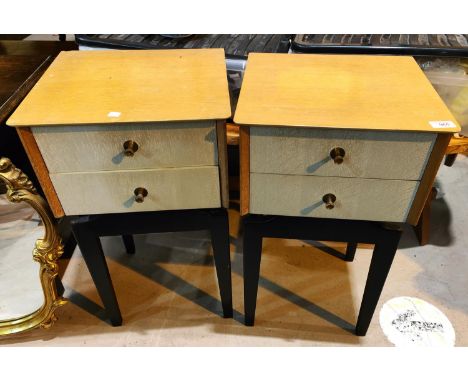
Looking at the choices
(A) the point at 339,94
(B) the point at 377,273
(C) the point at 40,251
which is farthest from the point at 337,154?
(C) the point at 40,251

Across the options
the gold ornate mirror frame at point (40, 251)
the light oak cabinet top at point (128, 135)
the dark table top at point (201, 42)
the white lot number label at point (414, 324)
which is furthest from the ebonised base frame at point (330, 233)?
the dark table top at point (201, 42)

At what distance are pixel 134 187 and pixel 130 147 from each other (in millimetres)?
105

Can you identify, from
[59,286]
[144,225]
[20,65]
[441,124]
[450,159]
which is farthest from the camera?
[450,159]

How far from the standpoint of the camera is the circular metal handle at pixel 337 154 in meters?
0.73

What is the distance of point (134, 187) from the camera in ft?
2.71

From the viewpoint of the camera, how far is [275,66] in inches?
35.9

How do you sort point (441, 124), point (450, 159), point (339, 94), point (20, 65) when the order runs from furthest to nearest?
point (450, 159) < point (20, 65) < point (339, 94) < point (441, 124)

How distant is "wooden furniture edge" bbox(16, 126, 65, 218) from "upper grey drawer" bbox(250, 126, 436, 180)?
42 cm

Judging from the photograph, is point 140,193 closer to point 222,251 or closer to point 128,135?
point 128,135

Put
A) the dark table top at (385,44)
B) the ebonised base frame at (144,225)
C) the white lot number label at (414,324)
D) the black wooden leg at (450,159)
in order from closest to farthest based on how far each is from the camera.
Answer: the ebonised base frame at (144,225) → the white lot number label at (414,324) → the dark table top at (385,44) → the black wooden leg at (450,159)

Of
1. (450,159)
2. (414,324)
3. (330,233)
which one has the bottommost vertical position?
(414,324)

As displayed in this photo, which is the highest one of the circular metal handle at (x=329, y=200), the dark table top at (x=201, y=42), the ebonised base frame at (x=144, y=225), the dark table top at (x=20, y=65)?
the dark table top at (x=20, y=65)

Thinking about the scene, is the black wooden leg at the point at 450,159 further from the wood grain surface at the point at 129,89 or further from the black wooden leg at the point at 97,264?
the black wooden leg at the point at 97,264

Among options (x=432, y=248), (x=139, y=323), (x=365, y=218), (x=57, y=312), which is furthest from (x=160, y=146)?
(x=432, y=248)
